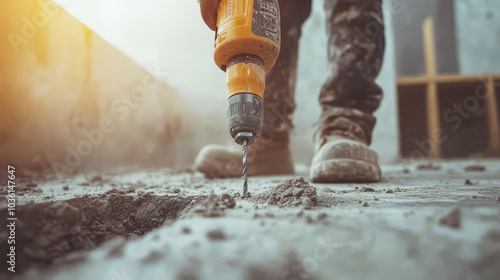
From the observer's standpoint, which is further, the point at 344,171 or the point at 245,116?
the point at 344,171

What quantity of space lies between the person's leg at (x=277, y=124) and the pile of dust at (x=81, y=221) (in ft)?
2.65

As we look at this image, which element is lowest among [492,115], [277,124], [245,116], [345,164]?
[345,164]

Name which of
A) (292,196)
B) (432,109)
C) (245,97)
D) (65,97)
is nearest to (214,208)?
(292,196)

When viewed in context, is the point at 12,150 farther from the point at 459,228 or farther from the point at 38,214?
the point at 459,228

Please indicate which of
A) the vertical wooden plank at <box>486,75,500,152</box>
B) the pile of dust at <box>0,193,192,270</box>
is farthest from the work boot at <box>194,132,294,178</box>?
the vertical wooden plank at <box>486,75,500,152</box>

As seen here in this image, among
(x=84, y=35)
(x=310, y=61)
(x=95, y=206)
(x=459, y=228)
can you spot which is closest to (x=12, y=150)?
(x=84, y=35)

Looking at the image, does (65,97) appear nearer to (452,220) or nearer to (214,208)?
(214,208)

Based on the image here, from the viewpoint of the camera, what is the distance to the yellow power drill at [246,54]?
29.8 inches

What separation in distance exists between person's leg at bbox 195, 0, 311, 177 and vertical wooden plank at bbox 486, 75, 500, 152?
3.84 m

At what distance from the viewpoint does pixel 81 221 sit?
24.7 inches

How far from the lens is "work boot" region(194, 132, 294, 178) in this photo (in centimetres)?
160

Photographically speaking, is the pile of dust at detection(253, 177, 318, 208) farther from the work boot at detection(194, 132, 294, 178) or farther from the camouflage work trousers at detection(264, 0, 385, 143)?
the work boot at detection(194, 132, 294, 178)

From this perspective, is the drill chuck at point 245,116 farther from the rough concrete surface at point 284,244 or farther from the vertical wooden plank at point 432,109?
the vertical wooden plank at point 432,109

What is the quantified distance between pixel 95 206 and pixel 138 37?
105 inches
